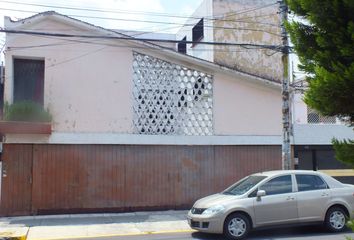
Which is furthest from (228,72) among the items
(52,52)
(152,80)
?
(52,52)

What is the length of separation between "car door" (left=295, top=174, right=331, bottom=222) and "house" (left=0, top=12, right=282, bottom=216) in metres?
5.65

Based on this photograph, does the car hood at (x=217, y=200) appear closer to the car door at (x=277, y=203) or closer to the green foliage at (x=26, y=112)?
the car door at (x=277, y=203)

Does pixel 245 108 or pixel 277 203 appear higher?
pixel 245 108

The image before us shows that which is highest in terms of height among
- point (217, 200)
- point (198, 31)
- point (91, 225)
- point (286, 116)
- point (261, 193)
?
point (198, 31)

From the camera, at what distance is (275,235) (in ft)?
37.1

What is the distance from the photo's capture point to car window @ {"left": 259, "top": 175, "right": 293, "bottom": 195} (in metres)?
11.0

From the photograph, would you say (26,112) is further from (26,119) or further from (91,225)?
(91,225)

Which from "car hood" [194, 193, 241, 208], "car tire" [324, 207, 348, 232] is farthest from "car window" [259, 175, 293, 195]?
"car tire" [324, 207, 348, 232]

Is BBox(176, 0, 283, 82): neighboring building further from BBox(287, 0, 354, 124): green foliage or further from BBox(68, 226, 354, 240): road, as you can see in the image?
BBox(287, 0, 354, 124): green foliage

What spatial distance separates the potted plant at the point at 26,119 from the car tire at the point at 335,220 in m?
8.84

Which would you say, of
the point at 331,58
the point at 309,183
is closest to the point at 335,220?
the point at 309,183

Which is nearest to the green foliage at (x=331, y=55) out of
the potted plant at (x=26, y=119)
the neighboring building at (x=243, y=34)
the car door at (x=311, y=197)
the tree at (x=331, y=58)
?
the tree at (x=331, y=58)

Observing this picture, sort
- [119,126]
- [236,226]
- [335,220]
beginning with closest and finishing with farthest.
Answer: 1. [236,226]
2. [335,220]
3. [119,126]

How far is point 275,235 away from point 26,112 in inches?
342
